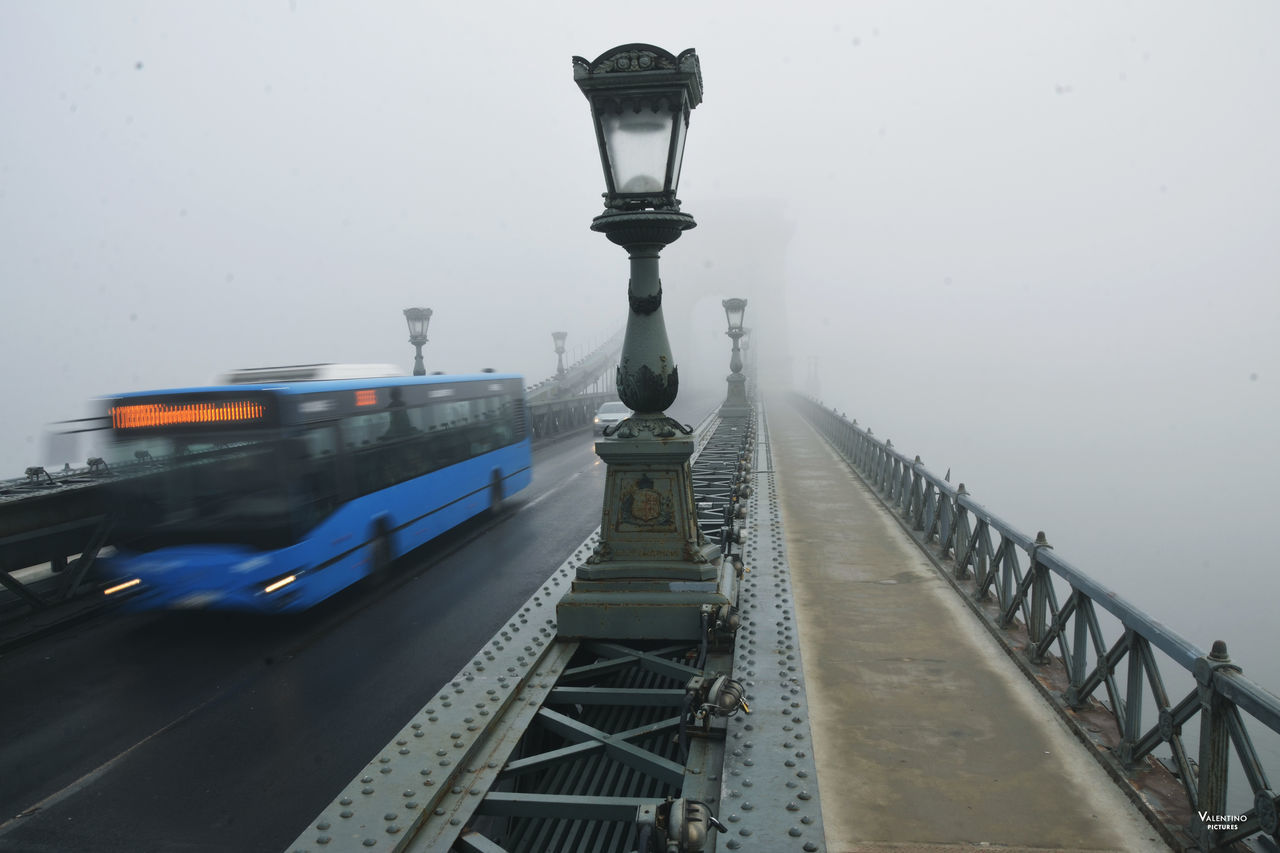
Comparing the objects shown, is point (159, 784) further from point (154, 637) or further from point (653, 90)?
point (653, 90)

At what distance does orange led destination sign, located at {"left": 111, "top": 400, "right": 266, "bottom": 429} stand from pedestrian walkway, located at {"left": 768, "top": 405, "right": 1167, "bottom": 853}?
229 inches

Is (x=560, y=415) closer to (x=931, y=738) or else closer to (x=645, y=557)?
(x=645, y=557)

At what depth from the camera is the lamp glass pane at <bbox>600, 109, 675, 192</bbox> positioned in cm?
521

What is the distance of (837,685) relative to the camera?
503cm

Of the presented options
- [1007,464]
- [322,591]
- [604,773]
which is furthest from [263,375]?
[1007,464]

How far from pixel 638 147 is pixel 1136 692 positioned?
14.3 feet

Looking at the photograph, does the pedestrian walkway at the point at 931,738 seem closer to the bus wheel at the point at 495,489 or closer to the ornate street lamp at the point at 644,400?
the ornate street lamp at the point at 644,400

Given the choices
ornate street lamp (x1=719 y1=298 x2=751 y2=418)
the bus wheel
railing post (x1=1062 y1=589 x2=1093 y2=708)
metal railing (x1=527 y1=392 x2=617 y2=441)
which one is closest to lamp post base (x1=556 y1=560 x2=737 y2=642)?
railing post (x1=1062 y1=589 x2=1093 y2=708)

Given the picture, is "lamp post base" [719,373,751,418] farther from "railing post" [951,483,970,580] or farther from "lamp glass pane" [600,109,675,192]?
"lamp glass pane" [600,109,675,192]

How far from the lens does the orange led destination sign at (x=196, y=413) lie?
785 cm

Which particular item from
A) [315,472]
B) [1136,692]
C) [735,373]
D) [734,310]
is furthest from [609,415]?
[1136,692]

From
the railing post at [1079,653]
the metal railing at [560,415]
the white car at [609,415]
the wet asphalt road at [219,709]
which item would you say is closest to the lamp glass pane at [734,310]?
the white car at [609,415]

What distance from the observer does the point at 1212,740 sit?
10.6 ft

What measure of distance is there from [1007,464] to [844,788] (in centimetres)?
9032
